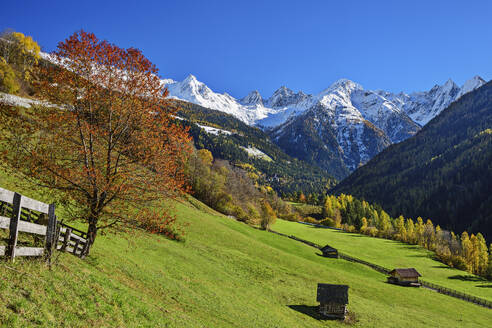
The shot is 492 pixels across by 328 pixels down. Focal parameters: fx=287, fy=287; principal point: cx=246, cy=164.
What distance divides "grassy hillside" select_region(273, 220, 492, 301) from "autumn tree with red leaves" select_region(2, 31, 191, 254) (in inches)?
3268

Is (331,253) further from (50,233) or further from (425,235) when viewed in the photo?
(425,235)

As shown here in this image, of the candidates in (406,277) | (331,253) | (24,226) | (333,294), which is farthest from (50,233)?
(331,253)

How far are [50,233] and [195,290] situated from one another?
54.9 feet

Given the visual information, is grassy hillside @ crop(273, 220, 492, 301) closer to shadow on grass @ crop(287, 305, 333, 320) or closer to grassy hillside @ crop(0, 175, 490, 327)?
grassy hillside @ crop(0, 175, 490, 327)

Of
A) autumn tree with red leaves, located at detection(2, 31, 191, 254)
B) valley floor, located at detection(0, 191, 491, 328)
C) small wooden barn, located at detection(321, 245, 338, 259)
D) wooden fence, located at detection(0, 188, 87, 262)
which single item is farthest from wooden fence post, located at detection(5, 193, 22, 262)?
small wooden barn, located at detection(321, 245, 338, 259)

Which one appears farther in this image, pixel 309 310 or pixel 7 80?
pixel 7 80

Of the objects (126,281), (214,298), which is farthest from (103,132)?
(214,298)

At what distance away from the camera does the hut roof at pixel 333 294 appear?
3728 centimetres

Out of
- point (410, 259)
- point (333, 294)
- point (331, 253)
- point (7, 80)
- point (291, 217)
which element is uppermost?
point (7, 80)

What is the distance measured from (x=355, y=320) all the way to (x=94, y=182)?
35.4 meters

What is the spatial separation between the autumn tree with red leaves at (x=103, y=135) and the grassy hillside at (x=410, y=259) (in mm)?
83000

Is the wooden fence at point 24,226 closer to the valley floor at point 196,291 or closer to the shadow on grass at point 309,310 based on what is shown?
the valley floor at point 196,291

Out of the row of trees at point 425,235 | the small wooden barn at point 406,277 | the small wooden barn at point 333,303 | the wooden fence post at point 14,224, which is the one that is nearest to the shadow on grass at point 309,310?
the small wooden barn at point 333,303

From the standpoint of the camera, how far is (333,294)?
123 ft
